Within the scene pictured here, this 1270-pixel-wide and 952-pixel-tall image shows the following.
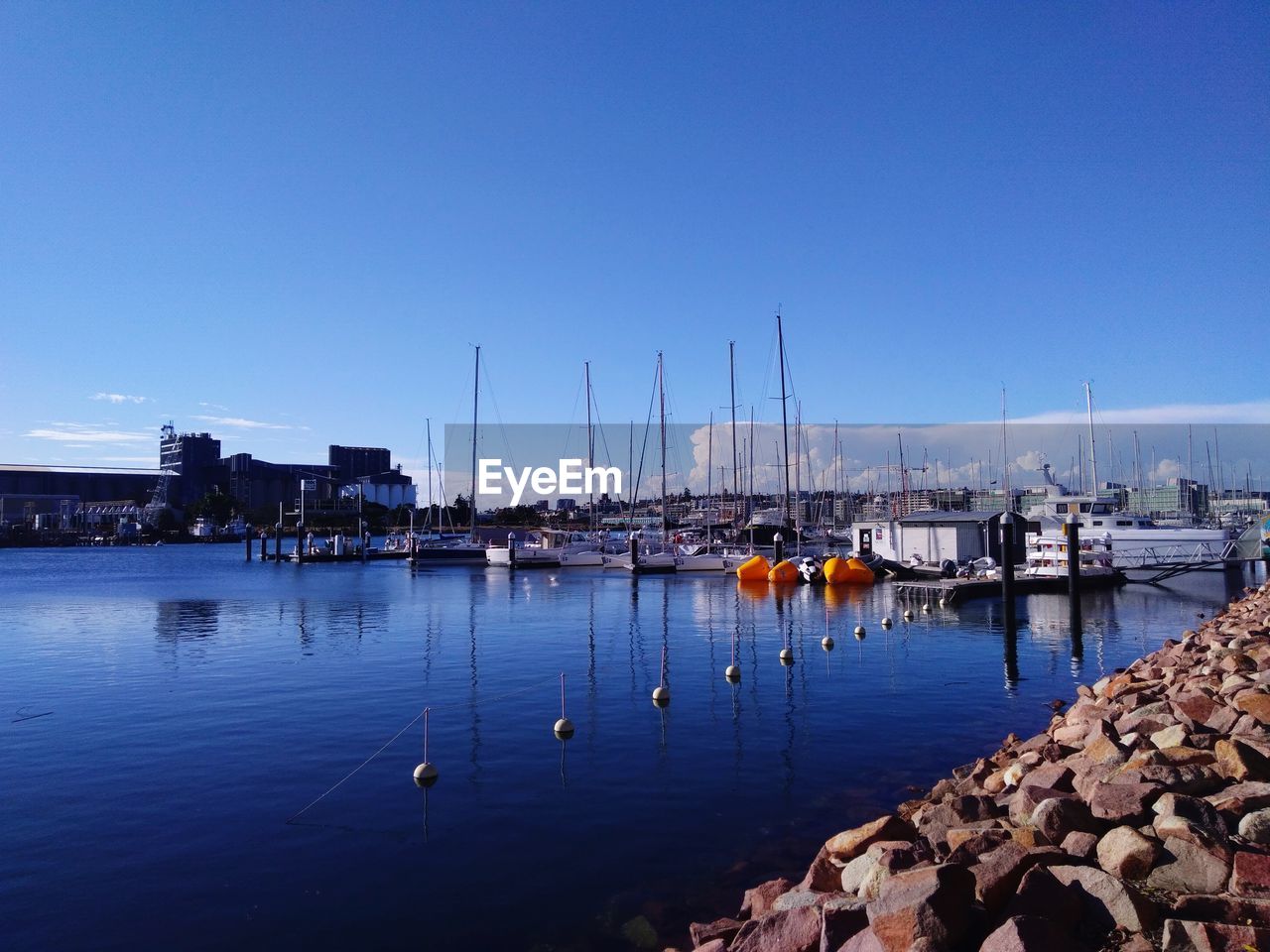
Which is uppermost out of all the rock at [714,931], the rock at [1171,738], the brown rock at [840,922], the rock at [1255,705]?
the rock at [1255,705]

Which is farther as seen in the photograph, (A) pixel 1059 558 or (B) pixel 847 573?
(B) pixel 847 573

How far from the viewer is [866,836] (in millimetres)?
9320

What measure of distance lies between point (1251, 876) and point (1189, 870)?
48cm

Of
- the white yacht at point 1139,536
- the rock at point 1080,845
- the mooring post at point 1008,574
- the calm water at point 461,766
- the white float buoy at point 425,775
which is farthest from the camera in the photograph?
the white yacht at point 1139,536

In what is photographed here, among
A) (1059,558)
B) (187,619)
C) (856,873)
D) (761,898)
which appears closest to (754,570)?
(1059,558)

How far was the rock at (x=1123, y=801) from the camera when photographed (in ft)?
27.3

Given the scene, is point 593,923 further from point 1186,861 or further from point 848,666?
point 848,666

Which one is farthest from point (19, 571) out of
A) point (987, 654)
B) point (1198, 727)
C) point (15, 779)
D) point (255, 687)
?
point (1198, 727)

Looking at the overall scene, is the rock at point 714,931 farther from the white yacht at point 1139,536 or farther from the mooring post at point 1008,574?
the white yacht at point 1139,536

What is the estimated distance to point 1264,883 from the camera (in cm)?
677

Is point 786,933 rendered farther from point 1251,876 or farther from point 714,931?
point 1251,876

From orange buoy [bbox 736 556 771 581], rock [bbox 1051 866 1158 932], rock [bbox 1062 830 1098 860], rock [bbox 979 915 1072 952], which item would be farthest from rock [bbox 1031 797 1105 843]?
orange buoy [bbox 736 556 771 581]

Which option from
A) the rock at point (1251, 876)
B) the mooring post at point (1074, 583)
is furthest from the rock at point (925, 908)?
the mooring post at point (1074, 583)

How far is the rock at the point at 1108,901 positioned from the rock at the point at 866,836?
238 centimetres
